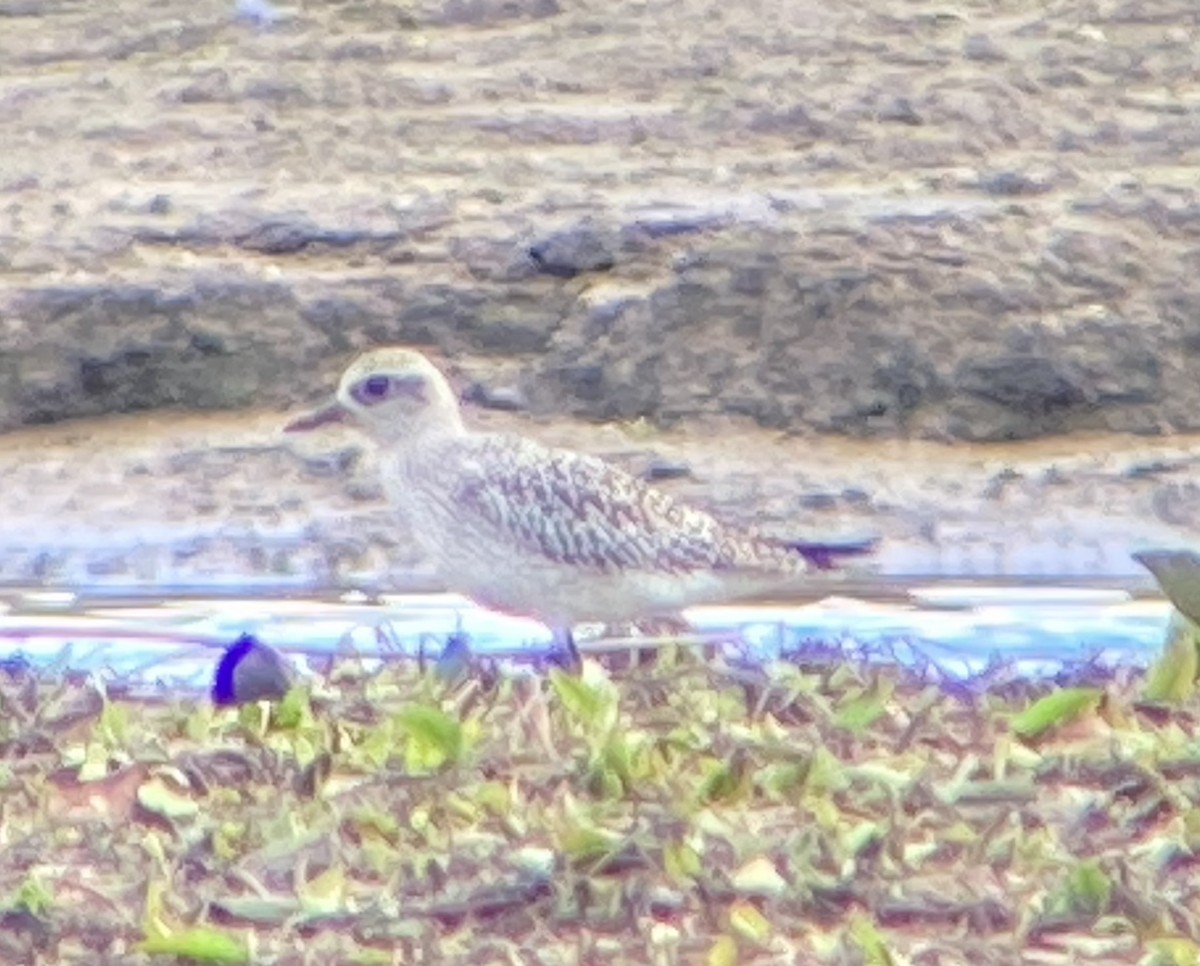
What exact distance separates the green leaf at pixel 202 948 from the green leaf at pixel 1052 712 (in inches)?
62.6

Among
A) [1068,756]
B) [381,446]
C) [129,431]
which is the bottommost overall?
[129,431]

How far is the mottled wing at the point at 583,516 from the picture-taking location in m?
7.30

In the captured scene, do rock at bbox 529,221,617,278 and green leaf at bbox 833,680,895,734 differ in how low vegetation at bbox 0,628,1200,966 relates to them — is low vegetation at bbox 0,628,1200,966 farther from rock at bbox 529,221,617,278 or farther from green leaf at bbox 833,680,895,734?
rock at bbox 529,221,617,278

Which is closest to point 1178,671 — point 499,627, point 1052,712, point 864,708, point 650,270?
point 1052,712

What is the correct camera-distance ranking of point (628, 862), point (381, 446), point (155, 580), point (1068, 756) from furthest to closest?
point (155, 580)
point (381, 446)
point (1068, 756)
point (628, 862)

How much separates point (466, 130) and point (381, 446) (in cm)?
483

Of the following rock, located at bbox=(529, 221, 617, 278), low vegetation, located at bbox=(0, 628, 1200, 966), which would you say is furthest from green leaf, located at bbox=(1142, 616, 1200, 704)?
rock, located at bbox=(529, 221, 617, 278)

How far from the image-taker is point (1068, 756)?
208 inches

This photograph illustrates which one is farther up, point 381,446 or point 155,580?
point 381,446

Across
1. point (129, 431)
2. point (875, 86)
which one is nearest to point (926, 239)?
point (875, 86)

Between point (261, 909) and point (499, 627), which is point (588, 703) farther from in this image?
point (499, 627)

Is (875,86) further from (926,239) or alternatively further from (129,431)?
(129,431)

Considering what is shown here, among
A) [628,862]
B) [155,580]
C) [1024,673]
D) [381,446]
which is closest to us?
[628,862]

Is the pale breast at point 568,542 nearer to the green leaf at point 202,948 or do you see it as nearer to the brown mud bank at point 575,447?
the brown mud bank at point 575,447
